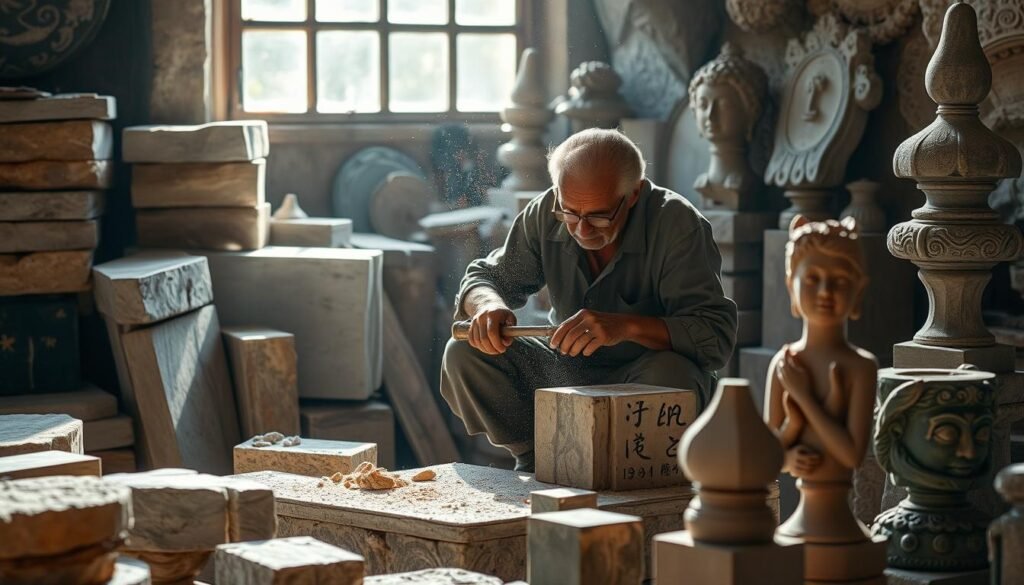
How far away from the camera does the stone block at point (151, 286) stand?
575 centimetres

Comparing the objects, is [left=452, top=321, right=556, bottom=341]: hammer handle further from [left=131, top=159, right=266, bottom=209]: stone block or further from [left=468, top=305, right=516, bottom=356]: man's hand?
[left=131, top=159, right=266, bottom=209]: stone block

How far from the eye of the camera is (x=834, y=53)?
20.7ft

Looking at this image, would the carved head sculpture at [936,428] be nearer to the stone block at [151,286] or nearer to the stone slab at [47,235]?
the stone block at [151,286]

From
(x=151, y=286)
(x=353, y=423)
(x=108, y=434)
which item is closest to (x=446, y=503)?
(x=151, y=286)

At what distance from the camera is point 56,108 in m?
6.16

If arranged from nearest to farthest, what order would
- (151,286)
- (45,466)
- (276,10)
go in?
(45,466), (151,286), (276,10)

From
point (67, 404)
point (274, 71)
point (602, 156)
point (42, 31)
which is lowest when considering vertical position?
point (67, 404)

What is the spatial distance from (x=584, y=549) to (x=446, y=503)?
3.00ft

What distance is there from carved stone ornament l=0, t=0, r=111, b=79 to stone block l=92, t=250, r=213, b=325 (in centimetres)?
95

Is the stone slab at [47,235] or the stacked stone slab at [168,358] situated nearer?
the stacked stone slab at [168,358]

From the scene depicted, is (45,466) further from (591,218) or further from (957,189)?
(957,189)

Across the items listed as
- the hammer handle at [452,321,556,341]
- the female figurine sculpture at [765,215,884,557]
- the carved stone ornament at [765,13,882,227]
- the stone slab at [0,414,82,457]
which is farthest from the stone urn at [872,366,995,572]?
the carved stone ornament at [765,13,882,227]

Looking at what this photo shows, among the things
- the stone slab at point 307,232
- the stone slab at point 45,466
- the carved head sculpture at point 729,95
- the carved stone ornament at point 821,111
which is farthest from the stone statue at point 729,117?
the stone slab at point 45,466

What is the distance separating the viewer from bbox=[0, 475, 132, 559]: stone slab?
9.20 ft
